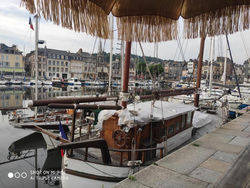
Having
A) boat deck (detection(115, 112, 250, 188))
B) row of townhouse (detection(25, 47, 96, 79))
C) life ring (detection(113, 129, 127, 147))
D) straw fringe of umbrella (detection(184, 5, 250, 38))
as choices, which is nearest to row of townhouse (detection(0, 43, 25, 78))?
row of townhouse (detection(25, 47, 96, 79))

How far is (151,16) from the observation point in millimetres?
2959

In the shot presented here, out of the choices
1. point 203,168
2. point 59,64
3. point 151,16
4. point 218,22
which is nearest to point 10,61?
point 59,64

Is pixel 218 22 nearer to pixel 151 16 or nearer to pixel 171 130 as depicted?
pixel 151 16

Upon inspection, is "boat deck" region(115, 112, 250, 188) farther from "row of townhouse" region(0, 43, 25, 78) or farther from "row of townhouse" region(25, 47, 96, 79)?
"row of townhouse" region(0, 43, 25, 78)

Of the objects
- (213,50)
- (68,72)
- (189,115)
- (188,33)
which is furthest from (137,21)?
(68,72)

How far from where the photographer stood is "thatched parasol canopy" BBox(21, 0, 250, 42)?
2209 mm

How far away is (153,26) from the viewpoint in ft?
10.0

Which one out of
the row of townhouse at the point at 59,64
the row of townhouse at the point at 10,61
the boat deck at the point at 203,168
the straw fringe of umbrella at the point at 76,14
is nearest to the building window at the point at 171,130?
the boat deck at the point at 203,168

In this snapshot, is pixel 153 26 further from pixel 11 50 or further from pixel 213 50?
pixel 11 50

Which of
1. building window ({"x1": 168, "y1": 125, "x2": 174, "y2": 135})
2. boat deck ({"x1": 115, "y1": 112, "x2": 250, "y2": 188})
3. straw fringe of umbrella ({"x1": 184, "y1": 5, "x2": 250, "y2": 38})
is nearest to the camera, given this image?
straw fringe of umbrella ({"x1": 184, "y1": 5, "x2": 250, "y2": 38})

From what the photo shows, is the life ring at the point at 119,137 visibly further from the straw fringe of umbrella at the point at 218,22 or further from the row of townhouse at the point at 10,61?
the row of townhouse at the point at 10,61

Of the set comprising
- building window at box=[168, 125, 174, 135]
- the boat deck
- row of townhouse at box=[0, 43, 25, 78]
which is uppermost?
row of townhouse at box=[0, 43, 25, 78]

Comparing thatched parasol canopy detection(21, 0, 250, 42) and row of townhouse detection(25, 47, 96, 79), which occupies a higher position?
row of townhouse detection(25, 47, 96, 79)

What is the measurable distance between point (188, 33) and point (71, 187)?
5.96 meters
